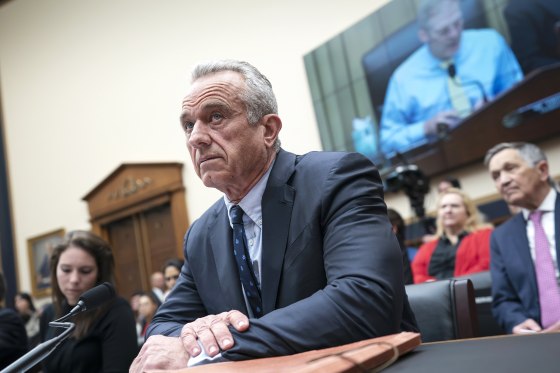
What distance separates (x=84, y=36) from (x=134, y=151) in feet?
8.80

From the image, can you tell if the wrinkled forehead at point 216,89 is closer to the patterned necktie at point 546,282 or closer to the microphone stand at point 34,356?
the microphone stand at point 34,356

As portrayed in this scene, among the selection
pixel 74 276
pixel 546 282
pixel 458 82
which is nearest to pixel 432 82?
pixel 458 82

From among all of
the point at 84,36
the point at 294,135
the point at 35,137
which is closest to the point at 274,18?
the point at 294,135

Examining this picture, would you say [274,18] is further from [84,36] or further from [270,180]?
[270,180]

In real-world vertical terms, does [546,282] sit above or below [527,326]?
above

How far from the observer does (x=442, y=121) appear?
5832 mm

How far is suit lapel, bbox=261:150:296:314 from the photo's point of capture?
4.59ft

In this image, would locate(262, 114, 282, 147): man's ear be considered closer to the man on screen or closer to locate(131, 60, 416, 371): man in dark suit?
locate(131, 60, 416, 371): man in dark suit

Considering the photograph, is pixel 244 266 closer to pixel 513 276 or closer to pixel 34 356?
pixel 34 356

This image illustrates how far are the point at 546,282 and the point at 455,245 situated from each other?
1.09 meters

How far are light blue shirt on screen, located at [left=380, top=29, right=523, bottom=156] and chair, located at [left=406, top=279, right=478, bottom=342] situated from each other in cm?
414

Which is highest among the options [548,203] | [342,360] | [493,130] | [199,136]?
[493,130]

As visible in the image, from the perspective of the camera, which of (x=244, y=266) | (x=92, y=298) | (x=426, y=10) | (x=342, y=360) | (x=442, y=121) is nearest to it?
(x=342, y=360)

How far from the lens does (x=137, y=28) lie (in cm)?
984
